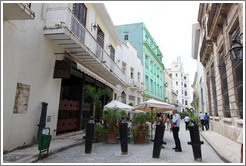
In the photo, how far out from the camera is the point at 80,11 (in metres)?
10.2

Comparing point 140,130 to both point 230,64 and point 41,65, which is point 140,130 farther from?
point 230,64

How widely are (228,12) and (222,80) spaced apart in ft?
13.5

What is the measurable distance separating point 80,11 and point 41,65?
4.31 meters

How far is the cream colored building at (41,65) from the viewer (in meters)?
5.89

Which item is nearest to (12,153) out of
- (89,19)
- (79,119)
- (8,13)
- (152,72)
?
(8,13)

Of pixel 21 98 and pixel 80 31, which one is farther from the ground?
pixel 80 31

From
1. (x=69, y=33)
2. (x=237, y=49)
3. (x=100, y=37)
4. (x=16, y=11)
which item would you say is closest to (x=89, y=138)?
(x=69, y=33)

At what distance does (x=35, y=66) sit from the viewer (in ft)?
23.6

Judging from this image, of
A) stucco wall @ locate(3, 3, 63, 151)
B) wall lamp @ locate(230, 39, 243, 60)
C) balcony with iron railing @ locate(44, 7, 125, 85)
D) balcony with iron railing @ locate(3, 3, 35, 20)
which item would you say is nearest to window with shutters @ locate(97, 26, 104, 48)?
balcony with iron railing @ locate(44, 7, 125, 85)

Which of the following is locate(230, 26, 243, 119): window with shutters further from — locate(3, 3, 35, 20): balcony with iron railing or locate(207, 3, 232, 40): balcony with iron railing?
locate(3, 3, 35, 20): balcony with iron railing

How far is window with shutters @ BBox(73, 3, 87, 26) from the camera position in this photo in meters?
9.69

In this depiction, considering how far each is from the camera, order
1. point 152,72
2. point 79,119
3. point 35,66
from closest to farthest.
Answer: point 35,66
point 79,119
point 152,72

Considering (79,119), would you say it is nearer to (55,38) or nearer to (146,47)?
(55,38)

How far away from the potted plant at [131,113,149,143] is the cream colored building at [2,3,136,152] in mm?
3644
